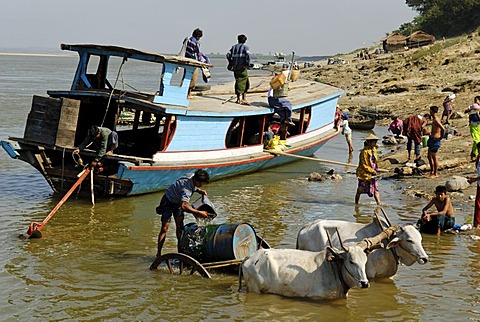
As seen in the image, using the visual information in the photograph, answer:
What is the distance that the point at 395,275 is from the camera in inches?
387

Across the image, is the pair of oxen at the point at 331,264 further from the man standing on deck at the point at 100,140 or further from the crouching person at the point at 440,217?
the man standing on deck at the point at 100,140

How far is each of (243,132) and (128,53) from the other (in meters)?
3.84

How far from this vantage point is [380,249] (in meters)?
9.12

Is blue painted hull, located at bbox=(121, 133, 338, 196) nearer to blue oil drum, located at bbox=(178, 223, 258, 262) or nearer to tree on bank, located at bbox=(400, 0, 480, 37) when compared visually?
blue oil drum, located at bbox=(178, 223, 258, 262)

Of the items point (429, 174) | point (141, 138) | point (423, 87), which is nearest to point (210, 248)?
point (141, 138)

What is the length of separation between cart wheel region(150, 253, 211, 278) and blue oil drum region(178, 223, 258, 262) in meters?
0.17

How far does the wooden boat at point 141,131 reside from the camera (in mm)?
14375

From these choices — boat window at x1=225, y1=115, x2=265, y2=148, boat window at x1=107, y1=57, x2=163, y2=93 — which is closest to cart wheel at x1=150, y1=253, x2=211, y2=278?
boat window at x1=107, y1=57, x2=163, y2=93

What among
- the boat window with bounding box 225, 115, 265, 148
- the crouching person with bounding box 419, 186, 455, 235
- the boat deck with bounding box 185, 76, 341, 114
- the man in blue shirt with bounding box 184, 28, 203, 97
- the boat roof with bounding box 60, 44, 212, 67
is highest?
the man in blue shirt with bounding box 184, 28, 203, 97

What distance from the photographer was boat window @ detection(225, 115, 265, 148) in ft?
56.9

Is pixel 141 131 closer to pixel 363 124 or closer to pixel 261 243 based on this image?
pixel 261 243

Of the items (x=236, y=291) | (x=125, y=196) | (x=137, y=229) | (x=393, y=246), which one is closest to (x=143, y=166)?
(x=125, y=196)

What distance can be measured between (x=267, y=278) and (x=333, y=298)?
32.8 inches

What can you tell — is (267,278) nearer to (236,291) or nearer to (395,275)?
(236,291)
